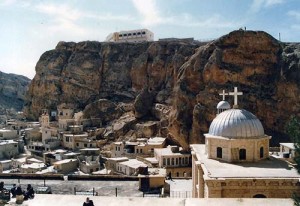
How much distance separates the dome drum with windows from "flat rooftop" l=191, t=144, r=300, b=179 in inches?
20.8

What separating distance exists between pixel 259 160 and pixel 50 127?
2398 inches

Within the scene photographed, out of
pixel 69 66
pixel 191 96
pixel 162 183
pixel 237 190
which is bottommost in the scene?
pixel 162 183

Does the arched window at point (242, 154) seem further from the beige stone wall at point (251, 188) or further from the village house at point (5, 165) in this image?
the village house at point (5, 165)

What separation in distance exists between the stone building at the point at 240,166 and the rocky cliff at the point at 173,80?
3731 centimetres

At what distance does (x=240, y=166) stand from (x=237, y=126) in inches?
96.1

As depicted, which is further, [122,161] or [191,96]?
[191,96]

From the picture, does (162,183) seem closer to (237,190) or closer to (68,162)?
(237,190)

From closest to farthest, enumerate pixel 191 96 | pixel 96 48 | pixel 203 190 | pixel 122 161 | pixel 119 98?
pixel 203 190
pixel 122 161
pixel 191 96
pixel 119 98
pixel 96 48

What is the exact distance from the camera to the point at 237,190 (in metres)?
17.6

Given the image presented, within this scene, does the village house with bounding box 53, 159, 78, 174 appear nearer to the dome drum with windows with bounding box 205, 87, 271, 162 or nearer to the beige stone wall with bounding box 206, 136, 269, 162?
the dome drum with windows with bounding box 205, 87, 271, 162

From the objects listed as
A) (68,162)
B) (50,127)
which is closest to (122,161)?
(68,162)

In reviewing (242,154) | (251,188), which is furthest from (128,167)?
(251,188)

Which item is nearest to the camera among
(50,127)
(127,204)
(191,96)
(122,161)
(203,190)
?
(127,204)

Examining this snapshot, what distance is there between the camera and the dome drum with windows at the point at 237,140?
20922 mm
